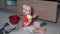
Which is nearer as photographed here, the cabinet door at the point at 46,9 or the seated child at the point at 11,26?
the seated child at the point at 11,26

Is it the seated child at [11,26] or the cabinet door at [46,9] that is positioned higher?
the cabinet door at [46,9]

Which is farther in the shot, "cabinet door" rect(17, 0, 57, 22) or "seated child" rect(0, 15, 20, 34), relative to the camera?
"cabinet door" rect(17, 0, 57, 22)

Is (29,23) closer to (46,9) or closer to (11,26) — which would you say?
(11,26)

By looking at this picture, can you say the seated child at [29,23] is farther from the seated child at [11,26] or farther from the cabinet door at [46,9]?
the cabinet door at [46,9]

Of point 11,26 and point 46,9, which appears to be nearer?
point 11,26

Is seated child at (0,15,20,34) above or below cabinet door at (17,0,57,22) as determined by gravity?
below

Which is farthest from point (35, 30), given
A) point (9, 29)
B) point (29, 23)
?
point (9, 29)

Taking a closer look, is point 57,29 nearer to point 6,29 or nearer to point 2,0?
point 6,29

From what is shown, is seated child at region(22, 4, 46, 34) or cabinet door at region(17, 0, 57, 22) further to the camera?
A: cabinet door at region(17, 0, 57, 22)

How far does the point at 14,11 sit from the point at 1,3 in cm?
26

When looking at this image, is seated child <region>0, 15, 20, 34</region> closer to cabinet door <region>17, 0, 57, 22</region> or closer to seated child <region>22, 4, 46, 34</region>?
seated child <region>22, 4, 46, 34</region>

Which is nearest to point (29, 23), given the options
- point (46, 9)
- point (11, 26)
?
point (11, 26)

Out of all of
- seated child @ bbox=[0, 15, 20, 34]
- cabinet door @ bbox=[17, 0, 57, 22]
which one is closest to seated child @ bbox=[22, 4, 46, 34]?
seated child @ bbox=[0, 15, 20, 34]

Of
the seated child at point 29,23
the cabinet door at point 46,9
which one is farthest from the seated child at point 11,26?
the cabinet door at point 46,9
